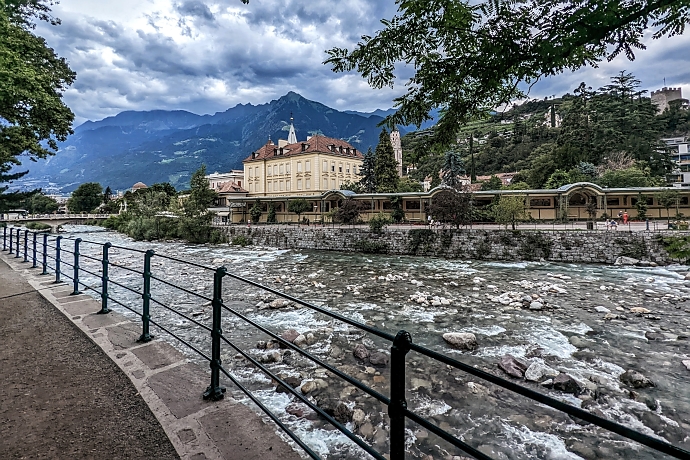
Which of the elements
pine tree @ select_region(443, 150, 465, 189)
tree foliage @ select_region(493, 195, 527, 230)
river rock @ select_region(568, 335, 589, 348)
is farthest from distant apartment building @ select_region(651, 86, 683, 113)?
river rock @ select_region(568, 335, 589, 348)

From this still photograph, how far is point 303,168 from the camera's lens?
46.9m

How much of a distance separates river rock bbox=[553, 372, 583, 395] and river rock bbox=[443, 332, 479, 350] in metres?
1.74

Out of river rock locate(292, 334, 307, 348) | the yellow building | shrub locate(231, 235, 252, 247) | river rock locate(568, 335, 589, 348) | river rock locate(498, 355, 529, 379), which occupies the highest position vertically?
the yellow building

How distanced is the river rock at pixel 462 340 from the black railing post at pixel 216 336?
215 inches

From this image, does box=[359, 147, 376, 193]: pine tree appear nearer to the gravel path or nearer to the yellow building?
the yellow building

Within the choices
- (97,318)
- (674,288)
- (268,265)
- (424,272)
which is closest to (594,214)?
(674,288)

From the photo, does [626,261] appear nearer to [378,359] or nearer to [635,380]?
[635,380]

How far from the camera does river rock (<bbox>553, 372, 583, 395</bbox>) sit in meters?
5.33

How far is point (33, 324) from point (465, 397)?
20.0 feet

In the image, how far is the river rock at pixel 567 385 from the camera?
17.5ft

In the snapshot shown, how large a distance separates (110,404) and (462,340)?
6155 millimetres

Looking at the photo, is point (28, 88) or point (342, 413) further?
point (28, 88)

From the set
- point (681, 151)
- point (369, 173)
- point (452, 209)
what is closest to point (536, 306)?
point (452, 209)

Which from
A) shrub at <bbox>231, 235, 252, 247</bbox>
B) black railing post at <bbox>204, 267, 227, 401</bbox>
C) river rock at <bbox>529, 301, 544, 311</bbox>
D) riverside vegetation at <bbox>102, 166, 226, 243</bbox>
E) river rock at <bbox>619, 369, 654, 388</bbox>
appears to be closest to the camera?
black railing post at <bbox>204, 267, 227, 401</bbox>
